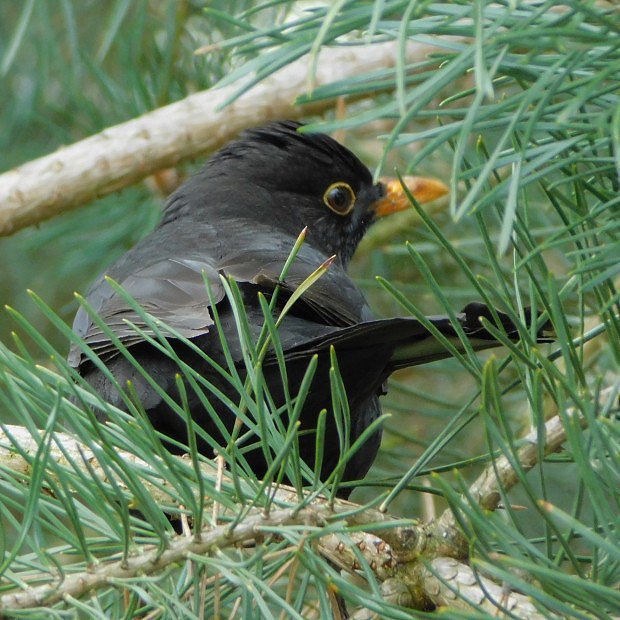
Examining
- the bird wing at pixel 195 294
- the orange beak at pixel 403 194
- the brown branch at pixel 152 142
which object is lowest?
the orange beak at pixel 403 194

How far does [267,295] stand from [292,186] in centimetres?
159

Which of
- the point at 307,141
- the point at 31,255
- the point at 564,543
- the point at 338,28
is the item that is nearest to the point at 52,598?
the point at 564,543

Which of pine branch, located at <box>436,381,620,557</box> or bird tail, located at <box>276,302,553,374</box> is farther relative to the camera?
bird tail, located at <box>276,302,553,374</box>

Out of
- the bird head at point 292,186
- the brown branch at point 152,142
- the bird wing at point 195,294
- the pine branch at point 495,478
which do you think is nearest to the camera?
the pine branch at point 495,478

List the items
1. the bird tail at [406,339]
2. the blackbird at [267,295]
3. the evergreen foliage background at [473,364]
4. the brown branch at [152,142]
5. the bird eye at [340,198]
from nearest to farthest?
the evergreen foliage background at [473,364]
the bird tail at [406,339]
the blackbird at [267,295]
the brown branch at [152,142]
the bird eye at [340,198]

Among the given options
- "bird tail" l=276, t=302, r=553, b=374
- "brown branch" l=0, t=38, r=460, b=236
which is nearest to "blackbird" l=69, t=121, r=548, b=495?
"bird tail" l=276, t=302, r=553, b=374

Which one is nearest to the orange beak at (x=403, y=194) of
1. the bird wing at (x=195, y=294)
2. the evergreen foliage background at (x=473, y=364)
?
the bird wing at (x=195, y=294)

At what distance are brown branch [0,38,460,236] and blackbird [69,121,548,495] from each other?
12cm

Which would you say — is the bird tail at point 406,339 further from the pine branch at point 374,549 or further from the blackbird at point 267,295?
the pine branch at point 374,549

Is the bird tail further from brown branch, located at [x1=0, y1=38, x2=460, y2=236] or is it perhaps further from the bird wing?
brown branch, located at [x1=0, y1=38, x2=460, y2=236]

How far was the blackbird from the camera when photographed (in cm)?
210

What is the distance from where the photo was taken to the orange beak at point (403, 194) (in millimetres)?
4027

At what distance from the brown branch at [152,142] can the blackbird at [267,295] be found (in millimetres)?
119

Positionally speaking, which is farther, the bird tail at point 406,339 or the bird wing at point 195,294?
the bird wing at point 195,294
